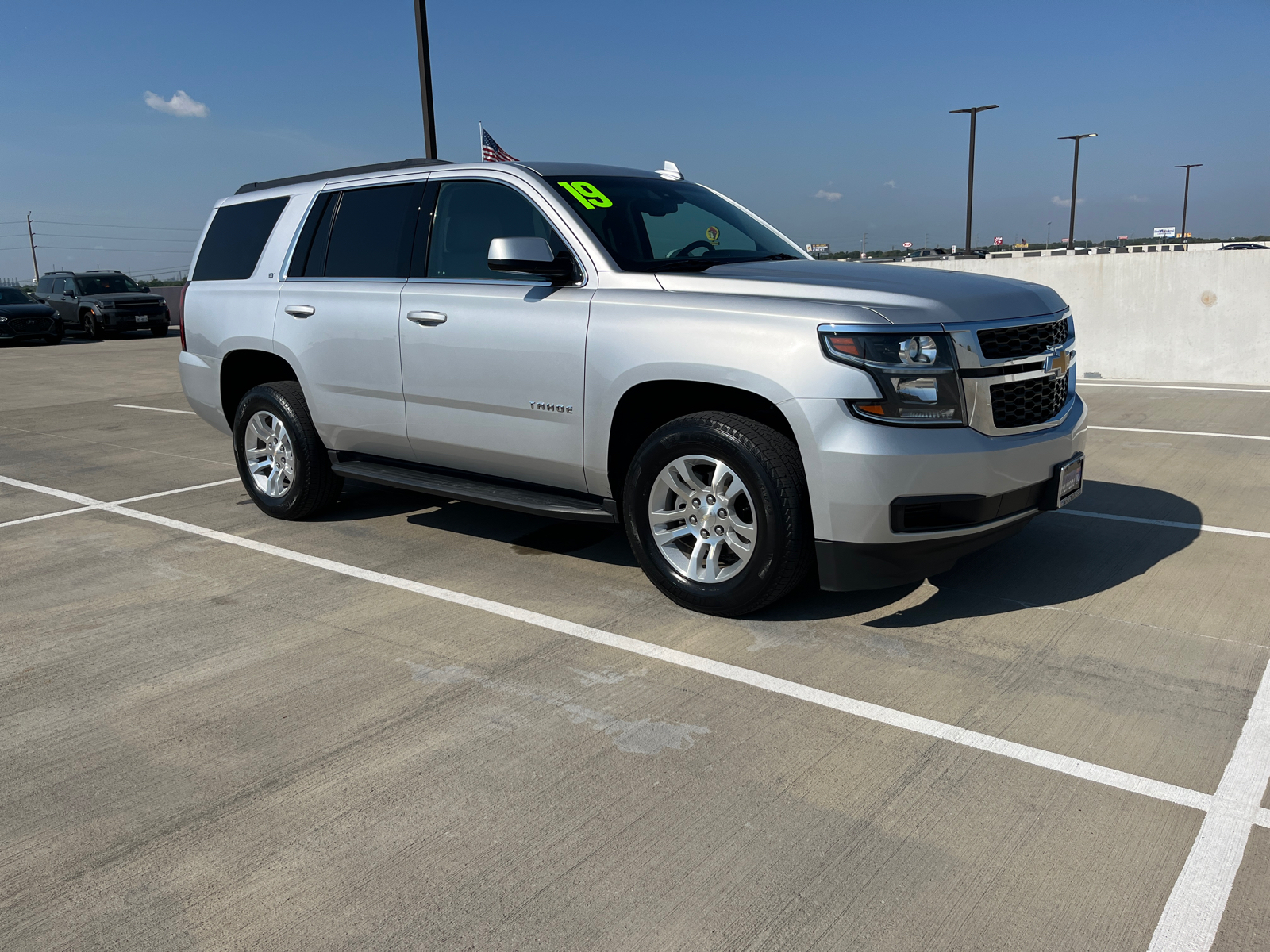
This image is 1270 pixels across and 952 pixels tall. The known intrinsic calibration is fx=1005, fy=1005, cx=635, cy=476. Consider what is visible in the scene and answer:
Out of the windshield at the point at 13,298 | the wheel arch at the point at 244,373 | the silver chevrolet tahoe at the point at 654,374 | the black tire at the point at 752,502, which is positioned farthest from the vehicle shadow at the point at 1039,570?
the windshield at the point at 13,298

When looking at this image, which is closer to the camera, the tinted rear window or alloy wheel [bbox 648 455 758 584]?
alloy wheel [bbox 648 455 758 584]

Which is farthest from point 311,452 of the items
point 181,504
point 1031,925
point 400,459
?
point 1031,925

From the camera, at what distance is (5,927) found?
2.45 m

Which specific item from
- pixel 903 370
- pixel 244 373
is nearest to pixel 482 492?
pixel 903 370

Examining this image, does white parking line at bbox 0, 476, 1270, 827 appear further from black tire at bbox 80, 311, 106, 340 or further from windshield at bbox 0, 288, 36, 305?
black tire at bbox 80, 311, 106, 340

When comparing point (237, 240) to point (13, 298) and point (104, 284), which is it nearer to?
point (13, 298)

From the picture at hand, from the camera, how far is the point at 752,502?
4.08m

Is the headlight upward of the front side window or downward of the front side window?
downward

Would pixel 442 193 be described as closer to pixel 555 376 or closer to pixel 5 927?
pixel 555 376

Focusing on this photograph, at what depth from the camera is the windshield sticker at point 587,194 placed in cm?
491

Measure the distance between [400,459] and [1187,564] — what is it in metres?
4.16

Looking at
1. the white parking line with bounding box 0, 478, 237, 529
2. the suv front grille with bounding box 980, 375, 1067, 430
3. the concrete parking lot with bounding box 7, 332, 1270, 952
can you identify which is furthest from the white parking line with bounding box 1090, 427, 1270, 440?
the white parking line with bounding box 0, 478, 237, 529

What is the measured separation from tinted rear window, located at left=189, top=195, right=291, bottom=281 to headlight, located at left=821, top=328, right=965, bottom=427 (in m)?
3.96

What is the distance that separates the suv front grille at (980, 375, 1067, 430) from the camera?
4012 mm
